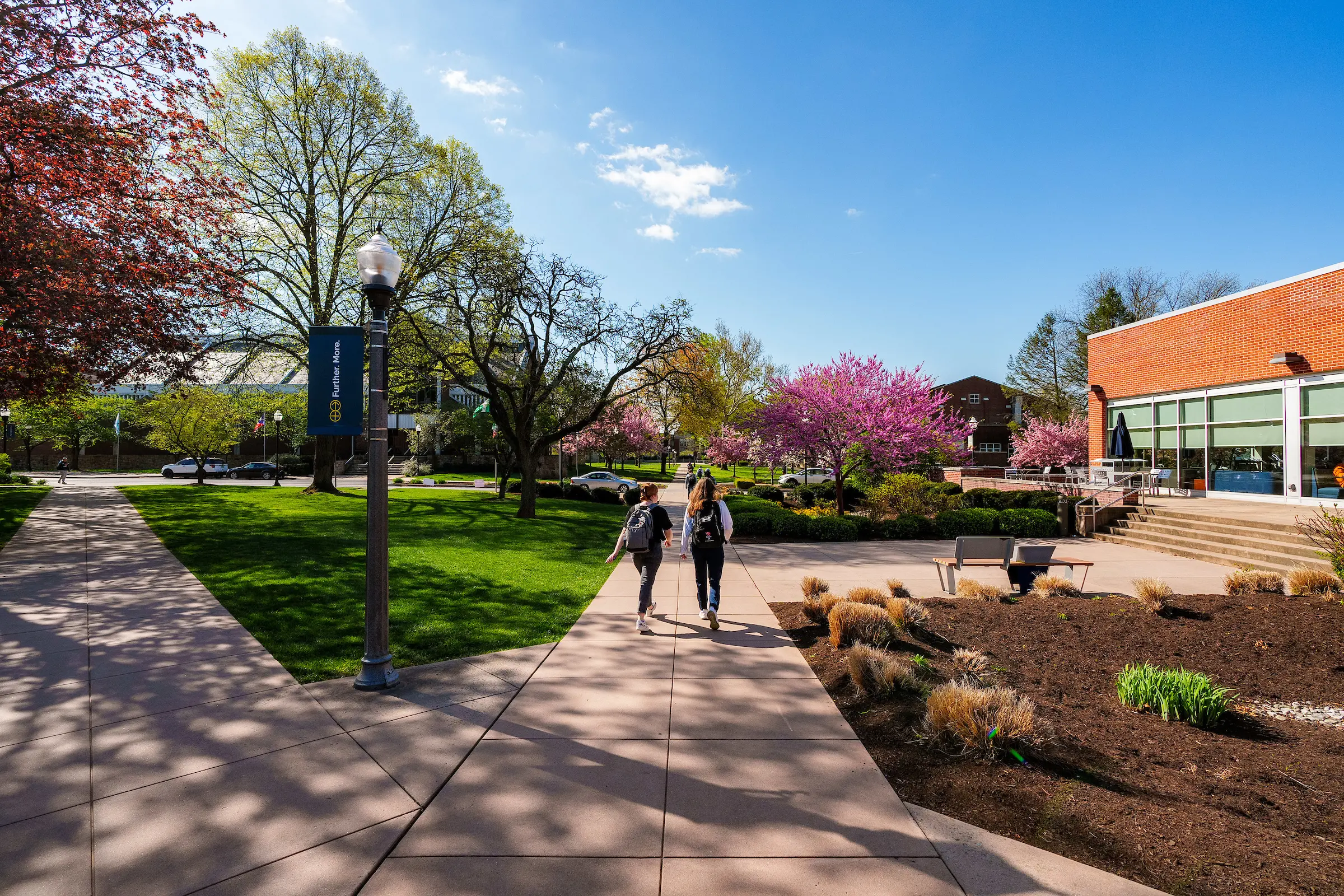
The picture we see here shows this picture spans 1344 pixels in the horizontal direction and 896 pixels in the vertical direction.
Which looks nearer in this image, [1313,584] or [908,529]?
[1313,584]

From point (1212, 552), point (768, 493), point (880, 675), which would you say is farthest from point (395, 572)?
point (768, 493)

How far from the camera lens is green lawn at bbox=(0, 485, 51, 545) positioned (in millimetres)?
13695

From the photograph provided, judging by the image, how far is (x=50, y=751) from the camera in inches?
156

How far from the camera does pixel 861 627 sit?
6258 millimetres

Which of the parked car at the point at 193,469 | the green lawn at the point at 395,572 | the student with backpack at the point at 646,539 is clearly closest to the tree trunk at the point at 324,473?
the green lawn at the point at 395,572

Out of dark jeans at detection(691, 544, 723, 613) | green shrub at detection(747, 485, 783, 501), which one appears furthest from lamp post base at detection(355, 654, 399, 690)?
green shrub at detection(747, 485, 783, 501)

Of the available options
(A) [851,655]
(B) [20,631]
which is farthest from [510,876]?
(B) [20,631]

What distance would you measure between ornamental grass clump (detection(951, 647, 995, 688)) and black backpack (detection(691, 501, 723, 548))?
2.87m

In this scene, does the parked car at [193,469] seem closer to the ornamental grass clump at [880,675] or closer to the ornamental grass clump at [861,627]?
the ornamental grass clump at [861,627]

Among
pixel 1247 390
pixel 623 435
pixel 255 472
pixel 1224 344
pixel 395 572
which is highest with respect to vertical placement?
pixel 1224 344

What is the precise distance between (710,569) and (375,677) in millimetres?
3830

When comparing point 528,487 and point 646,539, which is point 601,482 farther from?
point 646,539

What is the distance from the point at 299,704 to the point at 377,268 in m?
3.58

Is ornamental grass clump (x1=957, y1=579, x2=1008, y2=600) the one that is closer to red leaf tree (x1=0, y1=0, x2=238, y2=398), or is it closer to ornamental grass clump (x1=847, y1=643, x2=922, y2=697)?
ornamental grass clump (x1=847, y1=643, x2=922, y2=697)
